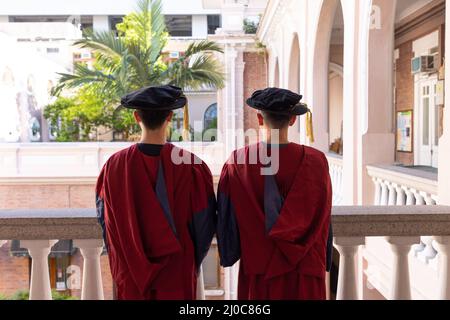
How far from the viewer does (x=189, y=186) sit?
2143 mm

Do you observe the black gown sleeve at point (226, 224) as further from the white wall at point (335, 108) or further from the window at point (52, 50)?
the window at point (52, 50)

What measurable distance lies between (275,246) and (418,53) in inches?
392

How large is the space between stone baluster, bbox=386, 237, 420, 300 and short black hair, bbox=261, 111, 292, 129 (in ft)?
2.76

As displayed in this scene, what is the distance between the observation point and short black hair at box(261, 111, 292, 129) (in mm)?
2219

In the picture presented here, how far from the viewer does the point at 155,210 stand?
6.86 feet

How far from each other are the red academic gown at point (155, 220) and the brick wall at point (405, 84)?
10.1 meters

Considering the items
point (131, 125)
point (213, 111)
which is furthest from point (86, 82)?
point (213, 111)

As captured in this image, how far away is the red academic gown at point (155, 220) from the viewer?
2.09 meters

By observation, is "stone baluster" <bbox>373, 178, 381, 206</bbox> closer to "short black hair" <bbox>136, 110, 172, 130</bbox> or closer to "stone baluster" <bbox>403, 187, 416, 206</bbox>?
"stone baluster" <bbox>403, 187, 416, 206</bbox>

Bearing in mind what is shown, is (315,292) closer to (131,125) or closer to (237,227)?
(237,227)

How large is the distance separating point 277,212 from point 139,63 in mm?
11645

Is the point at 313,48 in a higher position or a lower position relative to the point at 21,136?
higher

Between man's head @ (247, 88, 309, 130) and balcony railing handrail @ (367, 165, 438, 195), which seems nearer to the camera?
man's head @ (247, 88, 309, 130)

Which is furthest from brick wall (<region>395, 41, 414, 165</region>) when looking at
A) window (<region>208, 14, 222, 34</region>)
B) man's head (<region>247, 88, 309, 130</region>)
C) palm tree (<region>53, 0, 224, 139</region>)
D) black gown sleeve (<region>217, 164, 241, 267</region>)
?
window (<region>208, 14, 222, 34</region>)
